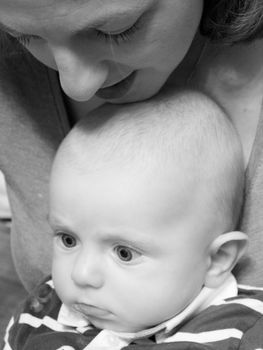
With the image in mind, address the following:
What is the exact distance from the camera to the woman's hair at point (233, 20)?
951mm

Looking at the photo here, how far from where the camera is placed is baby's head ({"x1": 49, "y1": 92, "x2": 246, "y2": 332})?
99 centimetres

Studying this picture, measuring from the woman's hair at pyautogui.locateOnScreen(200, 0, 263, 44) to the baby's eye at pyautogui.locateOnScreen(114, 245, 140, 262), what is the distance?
11.8 inches

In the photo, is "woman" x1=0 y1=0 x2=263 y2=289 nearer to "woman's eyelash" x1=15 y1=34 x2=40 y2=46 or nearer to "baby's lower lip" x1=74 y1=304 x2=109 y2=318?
"woman's eyelash" x1=15 y1=34 x2=40 y2=46

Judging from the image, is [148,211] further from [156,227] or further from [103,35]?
[103,35]

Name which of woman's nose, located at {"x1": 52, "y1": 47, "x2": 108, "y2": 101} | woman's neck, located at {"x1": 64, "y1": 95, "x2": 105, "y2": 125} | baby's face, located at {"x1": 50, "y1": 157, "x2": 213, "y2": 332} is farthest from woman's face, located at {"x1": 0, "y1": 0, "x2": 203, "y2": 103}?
woman's neck, located at {"x1": 64, "y1": 95, "x2": 105, "y2": 125}

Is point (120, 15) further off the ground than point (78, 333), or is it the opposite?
point (120, 15)

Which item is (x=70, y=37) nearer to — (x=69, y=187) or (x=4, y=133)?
(x=69, y=187)

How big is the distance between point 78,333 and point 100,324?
65mm

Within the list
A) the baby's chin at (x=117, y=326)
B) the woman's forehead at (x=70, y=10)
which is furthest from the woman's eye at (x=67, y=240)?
the woman's forehead at (x=70, y=10)

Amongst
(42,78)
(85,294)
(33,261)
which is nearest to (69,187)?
(85,294)

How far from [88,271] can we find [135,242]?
73mm

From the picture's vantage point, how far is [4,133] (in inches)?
50.8

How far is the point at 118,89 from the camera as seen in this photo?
1027mm

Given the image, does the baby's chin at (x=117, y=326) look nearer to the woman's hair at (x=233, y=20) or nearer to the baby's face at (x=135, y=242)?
the baby's face at (x=135, y=242)
